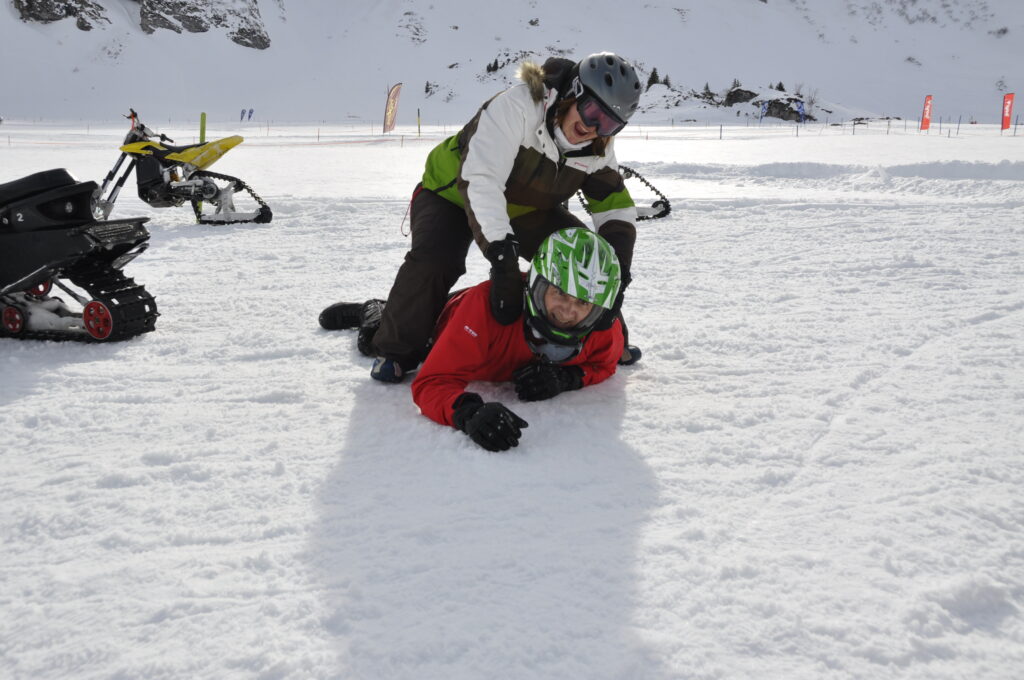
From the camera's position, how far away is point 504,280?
2.72 metres

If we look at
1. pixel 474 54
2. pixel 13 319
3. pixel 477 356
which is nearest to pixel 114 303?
pixel 13 319

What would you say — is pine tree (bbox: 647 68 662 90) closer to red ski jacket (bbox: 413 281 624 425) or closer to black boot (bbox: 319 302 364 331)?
black boot (bbox: 319 302 364 331)

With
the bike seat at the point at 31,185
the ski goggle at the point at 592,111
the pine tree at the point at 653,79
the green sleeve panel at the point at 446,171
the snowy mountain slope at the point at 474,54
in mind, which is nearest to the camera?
the ski goggle at the point at 592,111

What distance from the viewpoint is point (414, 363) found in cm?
328

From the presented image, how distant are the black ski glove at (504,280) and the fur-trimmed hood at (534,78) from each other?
0.66 m

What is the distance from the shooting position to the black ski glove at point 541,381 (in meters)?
2.88

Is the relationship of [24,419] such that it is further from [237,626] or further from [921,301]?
[921,301]

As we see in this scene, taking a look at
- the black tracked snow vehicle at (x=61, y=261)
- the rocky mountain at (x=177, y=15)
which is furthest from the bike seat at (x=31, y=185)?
the rocky mountain at (x=177, y=15)

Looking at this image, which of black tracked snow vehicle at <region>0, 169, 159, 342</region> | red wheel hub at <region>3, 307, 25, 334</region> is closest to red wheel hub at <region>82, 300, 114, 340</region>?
black tracked snow vehicle at <region>0, 169, 159, 342</region>

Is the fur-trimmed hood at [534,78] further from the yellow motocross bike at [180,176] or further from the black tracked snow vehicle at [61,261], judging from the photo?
the yellow motocross bike at [180,176]

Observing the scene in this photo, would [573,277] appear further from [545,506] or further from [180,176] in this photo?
[180,176]

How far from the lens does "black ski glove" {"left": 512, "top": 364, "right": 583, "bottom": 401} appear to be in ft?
9.43

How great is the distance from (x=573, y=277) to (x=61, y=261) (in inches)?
102

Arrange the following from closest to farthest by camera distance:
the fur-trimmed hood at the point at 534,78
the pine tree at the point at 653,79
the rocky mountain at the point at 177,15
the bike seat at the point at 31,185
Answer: the fur-trimmed hood at the point at 534,78, the bike seat at the point at 31,185, the rocky mountain at the point at 177,15, the pine tree at the point at 653,79
